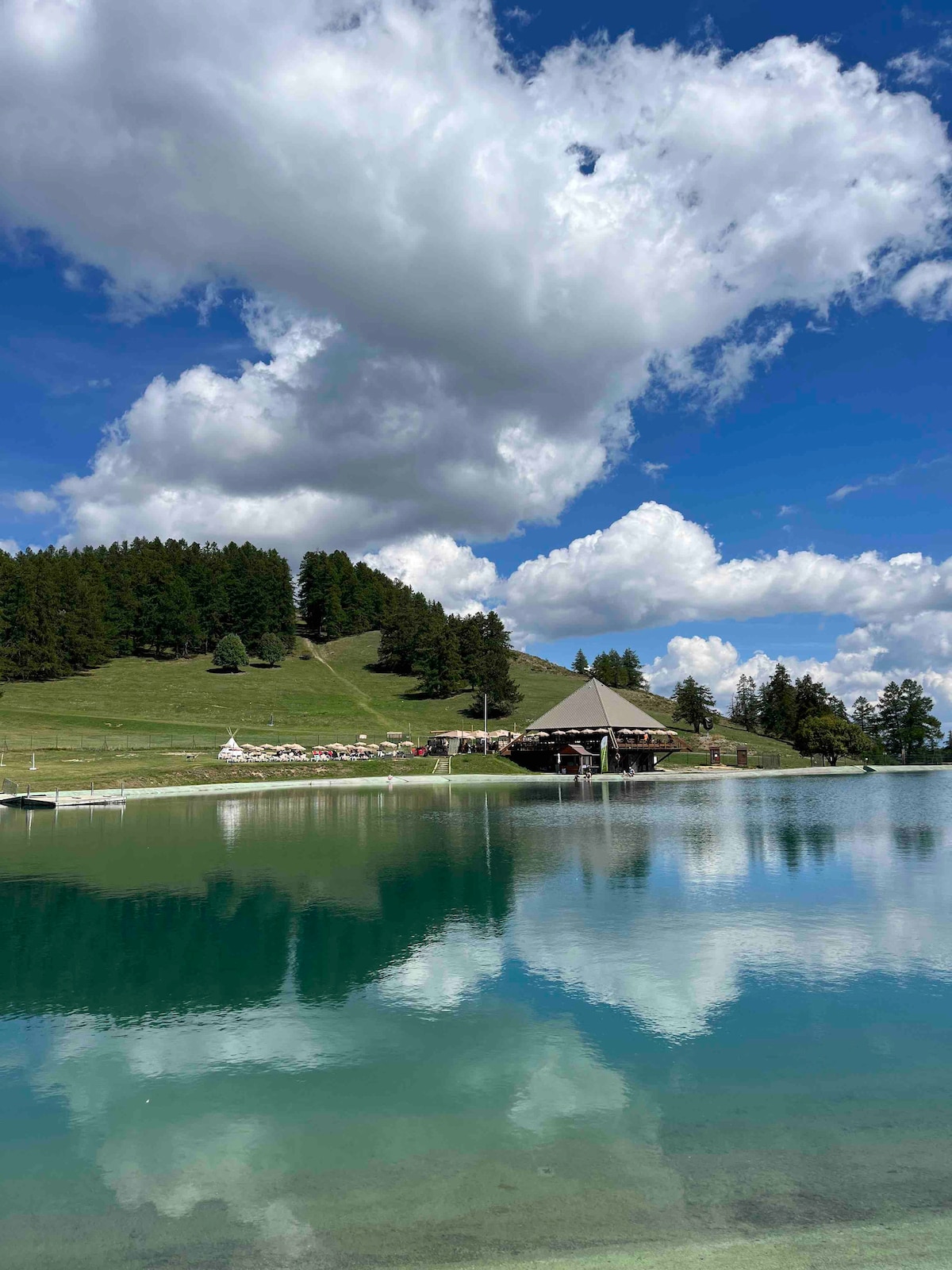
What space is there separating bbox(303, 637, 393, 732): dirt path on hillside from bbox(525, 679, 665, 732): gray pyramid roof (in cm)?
2717

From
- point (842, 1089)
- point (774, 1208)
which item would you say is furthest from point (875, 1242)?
point (842, 1089)

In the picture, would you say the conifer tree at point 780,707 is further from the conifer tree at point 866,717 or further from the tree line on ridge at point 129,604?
the tree line on ridge at point 129,604

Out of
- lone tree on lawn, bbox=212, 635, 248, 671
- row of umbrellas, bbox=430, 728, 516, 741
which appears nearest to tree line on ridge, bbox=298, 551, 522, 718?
row of umbrellas, bbox=430, 728, 516, 741

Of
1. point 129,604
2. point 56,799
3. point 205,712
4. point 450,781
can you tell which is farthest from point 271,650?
point 56,799

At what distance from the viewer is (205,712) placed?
399ft

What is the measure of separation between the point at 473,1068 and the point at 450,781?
73.7 m

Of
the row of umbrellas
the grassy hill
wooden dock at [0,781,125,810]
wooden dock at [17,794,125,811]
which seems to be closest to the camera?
wooden dock at [17,794,125,811]

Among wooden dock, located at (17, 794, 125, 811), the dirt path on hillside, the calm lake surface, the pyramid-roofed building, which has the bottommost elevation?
the calm lake surface

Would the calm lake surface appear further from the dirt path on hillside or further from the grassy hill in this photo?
the dirt path on hillside

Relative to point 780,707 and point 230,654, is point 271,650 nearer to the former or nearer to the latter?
point 230,654

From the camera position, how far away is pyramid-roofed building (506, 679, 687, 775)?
10769 cm

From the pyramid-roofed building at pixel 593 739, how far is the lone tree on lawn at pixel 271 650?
6854 cm

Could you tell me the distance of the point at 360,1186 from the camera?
400 inches

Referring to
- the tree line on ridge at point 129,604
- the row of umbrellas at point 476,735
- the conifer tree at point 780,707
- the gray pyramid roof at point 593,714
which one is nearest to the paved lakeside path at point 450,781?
the gray pyramid roof at point 593,714
